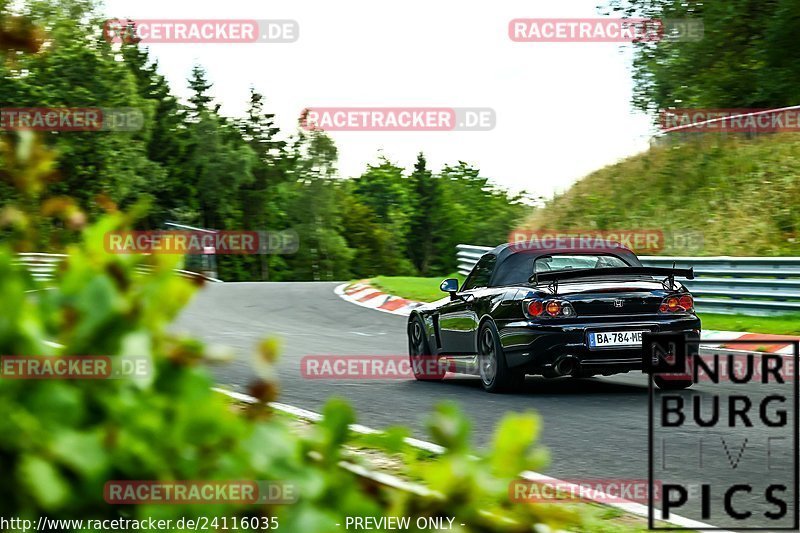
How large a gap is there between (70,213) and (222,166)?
294 feet

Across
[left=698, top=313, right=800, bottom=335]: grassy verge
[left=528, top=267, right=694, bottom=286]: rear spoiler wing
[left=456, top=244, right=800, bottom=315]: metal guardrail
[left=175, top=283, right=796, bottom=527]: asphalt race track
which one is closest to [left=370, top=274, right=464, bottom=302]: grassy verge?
[left=175, top=283, right=796, bottom=527]: asphalt race track

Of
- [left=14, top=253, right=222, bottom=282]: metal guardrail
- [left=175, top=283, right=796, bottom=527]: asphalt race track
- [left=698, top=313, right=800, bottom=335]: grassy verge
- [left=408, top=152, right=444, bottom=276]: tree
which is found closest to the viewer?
[left=14, top=253, right=222, bottom=282]: metal guardrail

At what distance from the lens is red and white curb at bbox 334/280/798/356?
14.5 metres

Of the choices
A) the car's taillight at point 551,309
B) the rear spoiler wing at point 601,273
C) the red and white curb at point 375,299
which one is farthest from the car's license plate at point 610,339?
the red and white curb at point 375,299

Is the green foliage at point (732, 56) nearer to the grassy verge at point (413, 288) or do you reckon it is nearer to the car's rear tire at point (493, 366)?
the grassy verge at point (413, 288)

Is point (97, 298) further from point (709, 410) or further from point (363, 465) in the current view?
point (709, 410)

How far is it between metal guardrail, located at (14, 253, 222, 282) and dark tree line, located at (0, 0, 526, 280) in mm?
33684

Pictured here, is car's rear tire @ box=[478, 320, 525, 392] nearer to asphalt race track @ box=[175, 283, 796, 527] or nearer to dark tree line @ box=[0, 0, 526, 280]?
asphalt race track @ box=[175, 283, 796, 527]

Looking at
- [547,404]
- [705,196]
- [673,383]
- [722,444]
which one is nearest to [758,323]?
[673,383]

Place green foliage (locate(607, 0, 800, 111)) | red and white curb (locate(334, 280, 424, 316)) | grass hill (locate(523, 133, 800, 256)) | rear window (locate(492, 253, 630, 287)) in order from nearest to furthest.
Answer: rear window (locate(492, 253, 630, 287)), red and white curb (locate(334, 280, 424, 316)), grass hill (locate(523, 133, 800, 256)), green foliage (locate(607, 0, 800, 111))

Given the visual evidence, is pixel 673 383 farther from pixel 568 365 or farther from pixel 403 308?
pixel 403 308

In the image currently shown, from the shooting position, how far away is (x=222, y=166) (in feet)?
296

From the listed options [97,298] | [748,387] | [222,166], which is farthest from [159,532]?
[222,166]

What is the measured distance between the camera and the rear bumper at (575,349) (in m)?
10.3
